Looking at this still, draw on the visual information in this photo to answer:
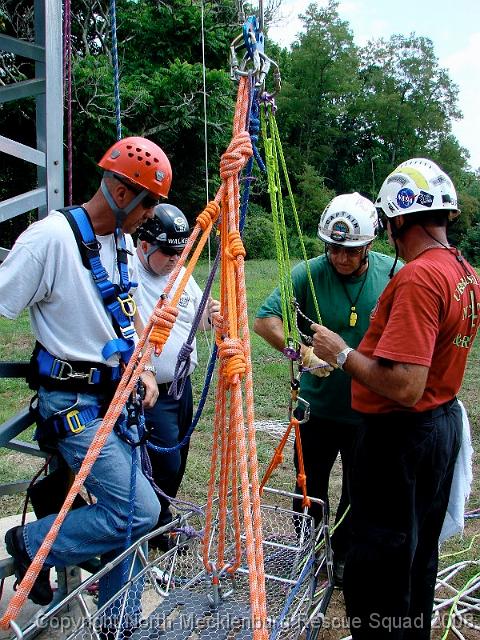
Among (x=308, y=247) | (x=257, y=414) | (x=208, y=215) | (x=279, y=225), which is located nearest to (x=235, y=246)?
(x=208, y=215)

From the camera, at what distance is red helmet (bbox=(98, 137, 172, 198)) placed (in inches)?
89.8

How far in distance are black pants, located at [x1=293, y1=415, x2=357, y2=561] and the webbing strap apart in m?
1.22

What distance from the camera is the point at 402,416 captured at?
2125mm

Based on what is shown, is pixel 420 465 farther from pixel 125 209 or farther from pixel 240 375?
pixel 125 209

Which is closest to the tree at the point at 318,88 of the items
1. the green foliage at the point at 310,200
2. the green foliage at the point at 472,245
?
the green foliage at the point at 310,200

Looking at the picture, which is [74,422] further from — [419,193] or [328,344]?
[419,193]

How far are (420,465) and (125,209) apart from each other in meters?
1.48

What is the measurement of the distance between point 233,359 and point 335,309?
1441 mm

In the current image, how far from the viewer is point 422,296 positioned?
1949 mm

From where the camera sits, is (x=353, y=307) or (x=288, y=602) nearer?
(x=288, y=602)

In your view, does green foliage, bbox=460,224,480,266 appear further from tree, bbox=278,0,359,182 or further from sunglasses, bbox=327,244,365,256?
sunglasses, bbox=327,244,365,256

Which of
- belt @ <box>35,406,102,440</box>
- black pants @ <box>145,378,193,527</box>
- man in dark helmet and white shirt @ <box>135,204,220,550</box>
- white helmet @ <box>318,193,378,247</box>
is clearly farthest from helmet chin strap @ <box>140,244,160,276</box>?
belt @ <box>35,406,102,440</box>

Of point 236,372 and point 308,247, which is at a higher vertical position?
point 308,247

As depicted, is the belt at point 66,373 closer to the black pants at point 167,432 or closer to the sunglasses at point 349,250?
the black pants at point 167,432
